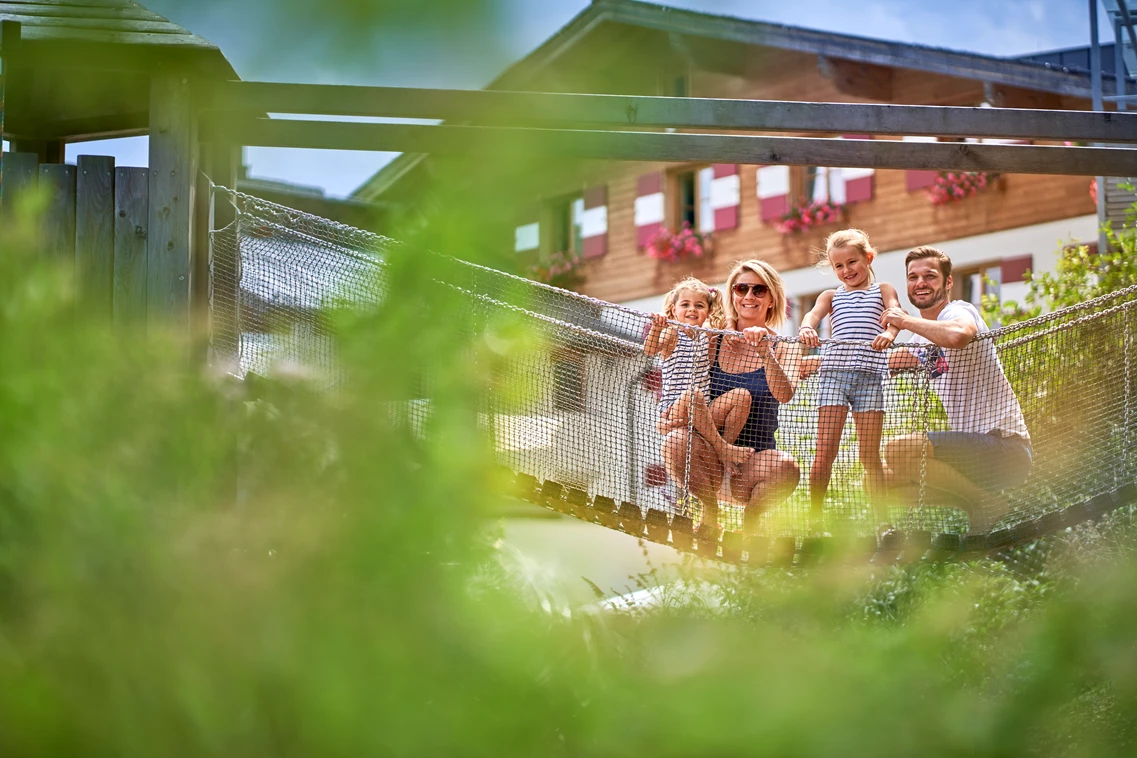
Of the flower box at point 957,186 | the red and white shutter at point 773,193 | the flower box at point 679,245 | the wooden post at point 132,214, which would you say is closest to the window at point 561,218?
the wooden post at point 132,214

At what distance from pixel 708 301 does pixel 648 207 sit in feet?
37.9

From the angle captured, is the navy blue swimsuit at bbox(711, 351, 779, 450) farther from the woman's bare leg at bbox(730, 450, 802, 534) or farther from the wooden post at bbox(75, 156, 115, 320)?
the wooden post at bbox(75, 156, 115, 320)

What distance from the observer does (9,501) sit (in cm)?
38

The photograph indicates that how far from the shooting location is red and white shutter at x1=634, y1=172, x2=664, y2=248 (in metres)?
15.3

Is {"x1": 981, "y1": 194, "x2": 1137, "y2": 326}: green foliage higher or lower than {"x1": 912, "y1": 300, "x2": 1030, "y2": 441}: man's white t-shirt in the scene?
higher

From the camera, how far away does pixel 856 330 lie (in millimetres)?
3807

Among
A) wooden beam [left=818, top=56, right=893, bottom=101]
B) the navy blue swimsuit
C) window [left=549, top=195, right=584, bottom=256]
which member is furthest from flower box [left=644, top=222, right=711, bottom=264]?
window [left=549, top=195, right=584, bottom=256]

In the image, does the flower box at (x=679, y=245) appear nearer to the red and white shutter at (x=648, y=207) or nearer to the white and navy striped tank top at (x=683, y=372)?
the red and white shutter at (x=648, y=207)

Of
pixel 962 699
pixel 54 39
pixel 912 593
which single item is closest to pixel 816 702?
pixel 962 699

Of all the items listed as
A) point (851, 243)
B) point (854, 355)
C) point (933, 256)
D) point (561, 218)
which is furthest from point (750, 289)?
point (561, 218)

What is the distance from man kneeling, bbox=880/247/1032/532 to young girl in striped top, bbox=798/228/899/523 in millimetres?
72

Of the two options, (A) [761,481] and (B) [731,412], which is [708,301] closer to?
(B) [731,412]

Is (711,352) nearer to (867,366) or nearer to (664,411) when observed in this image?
(664,411)

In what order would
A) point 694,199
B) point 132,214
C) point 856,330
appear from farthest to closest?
point 694,199, point 856,330, point 132,214
